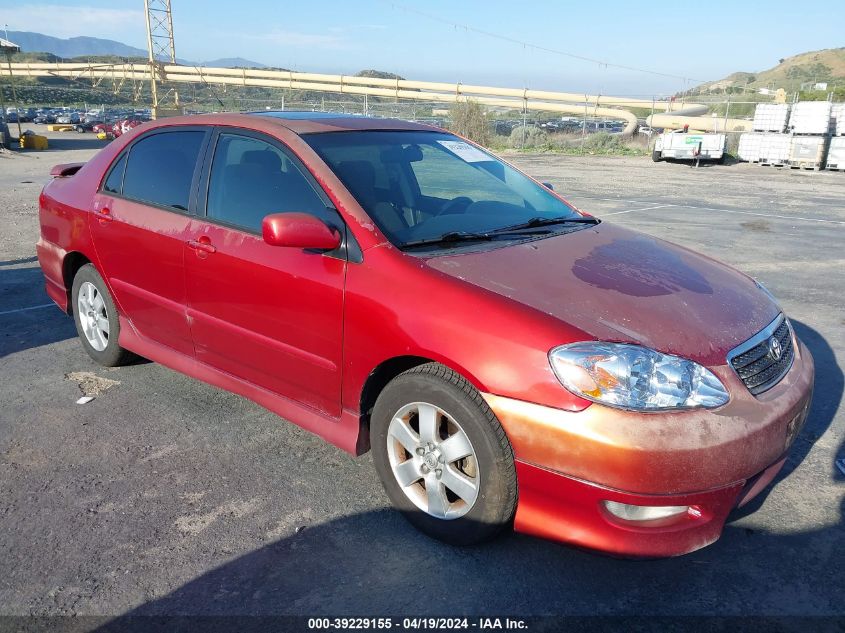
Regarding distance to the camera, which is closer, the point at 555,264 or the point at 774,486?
the point at 555,264

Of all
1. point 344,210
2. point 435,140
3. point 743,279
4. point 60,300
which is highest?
point 435,140

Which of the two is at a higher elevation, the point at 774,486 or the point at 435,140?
the point at 435,140

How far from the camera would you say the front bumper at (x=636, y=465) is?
2254mm

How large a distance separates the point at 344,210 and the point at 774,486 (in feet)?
7.88

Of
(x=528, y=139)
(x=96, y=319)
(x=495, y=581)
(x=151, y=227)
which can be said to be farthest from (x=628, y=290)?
(x=528, y=139)

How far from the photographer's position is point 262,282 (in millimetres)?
3193

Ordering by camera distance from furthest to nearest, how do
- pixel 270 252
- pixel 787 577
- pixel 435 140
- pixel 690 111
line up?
pixel 690 111 → pixel 435 140 → pixel 270 252 → pixel 787 577

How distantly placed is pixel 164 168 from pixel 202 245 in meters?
0.75

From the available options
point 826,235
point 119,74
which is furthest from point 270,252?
point 119,74

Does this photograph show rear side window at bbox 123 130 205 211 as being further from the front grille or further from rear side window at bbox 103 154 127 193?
the front grille

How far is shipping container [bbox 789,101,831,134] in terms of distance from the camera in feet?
70.9

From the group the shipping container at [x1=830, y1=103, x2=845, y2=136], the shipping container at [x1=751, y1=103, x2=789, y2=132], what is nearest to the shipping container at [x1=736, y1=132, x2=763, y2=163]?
the shipping container at [x1=751, y1=103, x2=789, y2=132]

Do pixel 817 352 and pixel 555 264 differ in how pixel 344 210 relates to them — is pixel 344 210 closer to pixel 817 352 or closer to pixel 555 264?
pixel 555 264

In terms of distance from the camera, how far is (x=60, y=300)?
4820mm
